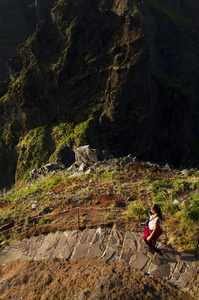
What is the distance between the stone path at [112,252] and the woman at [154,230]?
239 mm

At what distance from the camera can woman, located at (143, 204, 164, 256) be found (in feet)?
18.1

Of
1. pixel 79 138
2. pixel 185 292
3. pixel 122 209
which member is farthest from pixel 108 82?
pixel 185 292

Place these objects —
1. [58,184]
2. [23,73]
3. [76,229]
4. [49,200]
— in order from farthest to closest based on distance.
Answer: [23,73] → [58,184] → [49,200] → [76,229]

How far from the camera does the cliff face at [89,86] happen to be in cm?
3322

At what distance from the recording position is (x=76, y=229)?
7809 millimetres

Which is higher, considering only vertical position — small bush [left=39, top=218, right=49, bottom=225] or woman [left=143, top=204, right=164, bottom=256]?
woman [left=143, top=204, right=164, bottom=256]

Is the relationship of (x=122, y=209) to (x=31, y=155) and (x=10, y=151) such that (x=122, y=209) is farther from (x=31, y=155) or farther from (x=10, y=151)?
(x=10, y=151)

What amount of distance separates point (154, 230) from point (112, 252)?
59.0 inches

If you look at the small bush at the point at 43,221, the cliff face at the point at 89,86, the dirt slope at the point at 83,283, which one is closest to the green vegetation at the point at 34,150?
the cliff face at the point at 89,86

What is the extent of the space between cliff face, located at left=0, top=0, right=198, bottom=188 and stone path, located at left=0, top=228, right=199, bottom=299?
78.0 feet

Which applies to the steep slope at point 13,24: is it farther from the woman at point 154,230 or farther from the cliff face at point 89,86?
the woman at point 154,230

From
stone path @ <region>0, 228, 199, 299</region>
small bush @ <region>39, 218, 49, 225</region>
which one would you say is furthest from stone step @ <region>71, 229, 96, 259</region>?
small bush @ <region>39, 218, 49, 225</region>

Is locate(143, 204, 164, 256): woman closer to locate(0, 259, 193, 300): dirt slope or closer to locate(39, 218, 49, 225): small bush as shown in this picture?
locate(0, 259, 193, 300): dirt slope

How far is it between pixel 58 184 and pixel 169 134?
3729 centimetres
